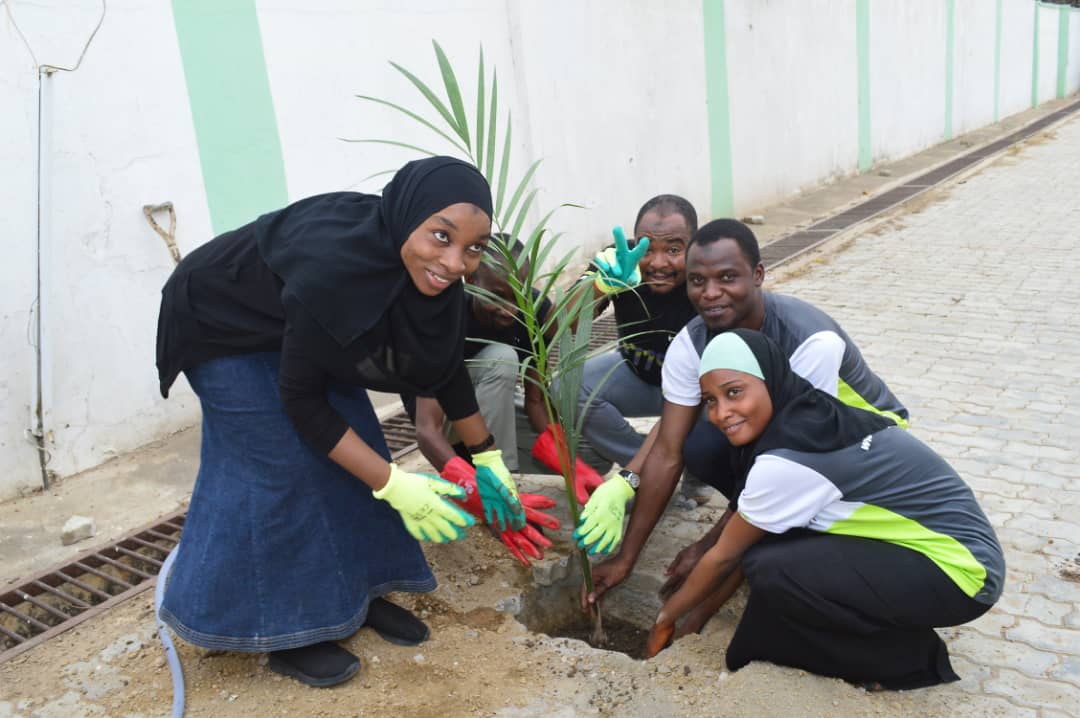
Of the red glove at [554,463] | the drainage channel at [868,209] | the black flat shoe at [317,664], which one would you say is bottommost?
the drainage channel at [868,209]

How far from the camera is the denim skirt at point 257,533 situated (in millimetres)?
2436

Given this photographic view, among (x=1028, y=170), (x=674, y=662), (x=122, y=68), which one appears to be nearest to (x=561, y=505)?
(x=674, y=662)

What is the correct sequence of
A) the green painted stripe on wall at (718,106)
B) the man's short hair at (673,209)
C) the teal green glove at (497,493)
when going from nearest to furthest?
the teal green glove at (497,493) → the man's short hair at (673,209) → the green painted stripe on wall at (718,106)

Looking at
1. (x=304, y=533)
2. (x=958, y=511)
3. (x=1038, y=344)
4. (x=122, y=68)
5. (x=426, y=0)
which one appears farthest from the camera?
(x=426, y=0)

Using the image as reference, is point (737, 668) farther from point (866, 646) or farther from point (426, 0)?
point (426, 0)

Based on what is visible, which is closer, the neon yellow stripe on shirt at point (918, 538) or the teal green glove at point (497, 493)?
the neon yellow stripe on shirt at point (918, 538)

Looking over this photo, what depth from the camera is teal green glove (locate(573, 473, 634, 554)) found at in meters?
2.72

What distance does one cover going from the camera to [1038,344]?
5207 millimetres

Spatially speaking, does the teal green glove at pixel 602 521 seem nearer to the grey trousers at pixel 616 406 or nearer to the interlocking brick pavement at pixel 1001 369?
the grey trousers at pixel 616 406

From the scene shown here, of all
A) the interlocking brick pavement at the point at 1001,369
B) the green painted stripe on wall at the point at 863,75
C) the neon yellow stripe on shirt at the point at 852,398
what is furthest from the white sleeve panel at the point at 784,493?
the green painted stripe on wall at the point at 863,75

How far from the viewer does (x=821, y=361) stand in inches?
100

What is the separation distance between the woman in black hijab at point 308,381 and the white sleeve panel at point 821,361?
92 centimetres

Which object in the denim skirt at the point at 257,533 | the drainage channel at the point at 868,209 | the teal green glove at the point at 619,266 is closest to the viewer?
the denim skirt at the point at 257,533

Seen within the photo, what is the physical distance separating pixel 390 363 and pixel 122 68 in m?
2.55
